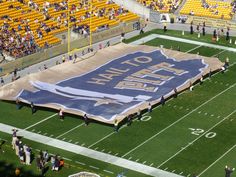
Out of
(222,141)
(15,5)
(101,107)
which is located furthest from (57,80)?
(15,5)

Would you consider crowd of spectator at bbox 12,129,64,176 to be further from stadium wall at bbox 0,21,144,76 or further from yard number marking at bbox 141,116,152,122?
stadium wall at bbox 0,21,144,76

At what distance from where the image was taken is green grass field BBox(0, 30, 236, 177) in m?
A: 31.5

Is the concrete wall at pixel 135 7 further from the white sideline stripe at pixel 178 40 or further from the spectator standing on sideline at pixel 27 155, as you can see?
the spectator standing on sideline at pixel 27 155

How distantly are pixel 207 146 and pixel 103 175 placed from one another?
6.65 meters

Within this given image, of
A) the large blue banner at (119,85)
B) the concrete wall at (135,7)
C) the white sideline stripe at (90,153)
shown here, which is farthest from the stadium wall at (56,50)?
the white sideline stripe at (90,153)

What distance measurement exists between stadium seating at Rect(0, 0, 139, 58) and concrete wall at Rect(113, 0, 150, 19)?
2.87 feet

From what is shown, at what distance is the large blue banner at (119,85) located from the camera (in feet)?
124

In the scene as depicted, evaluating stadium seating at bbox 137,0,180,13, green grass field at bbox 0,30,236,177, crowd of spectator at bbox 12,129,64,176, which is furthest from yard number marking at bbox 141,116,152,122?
stadium seating at bbox 137,0,180,13

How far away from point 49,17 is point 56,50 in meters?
6.93

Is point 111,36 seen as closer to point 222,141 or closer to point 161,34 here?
point 161,34

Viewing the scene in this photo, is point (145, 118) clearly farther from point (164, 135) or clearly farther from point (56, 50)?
point (56, 50)

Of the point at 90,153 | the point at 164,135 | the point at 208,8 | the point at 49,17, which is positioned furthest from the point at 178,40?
the point at 90,153

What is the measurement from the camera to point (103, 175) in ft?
99.5

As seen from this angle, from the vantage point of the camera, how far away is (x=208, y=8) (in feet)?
210
